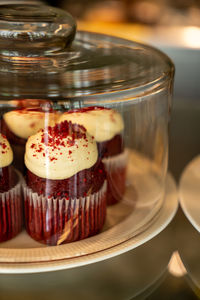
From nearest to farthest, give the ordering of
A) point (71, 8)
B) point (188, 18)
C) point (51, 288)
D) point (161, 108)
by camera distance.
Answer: point (51, 288) < point (161, 108) < point (188, 18) < point (71, 8)

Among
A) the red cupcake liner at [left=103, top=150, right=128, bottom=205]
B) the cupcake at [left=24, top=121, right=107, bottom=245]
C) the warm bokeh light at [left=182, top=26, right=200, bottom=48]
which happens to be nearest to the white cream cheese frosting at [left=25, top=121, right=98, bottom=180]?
the cupcake at [left=24, top=121, right=107, bottom=245]

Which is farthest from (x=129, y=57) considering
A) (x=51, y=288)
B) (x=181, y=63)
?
(x=181, y=63)

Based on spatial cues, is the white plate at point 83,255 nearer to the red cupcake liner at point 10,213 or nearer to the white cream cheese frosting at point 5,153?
the red cupcake liner at point 10,213

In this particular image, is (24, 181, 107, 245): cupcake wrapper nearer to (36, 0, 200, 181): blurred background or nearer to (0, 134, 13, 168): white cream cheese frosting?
Answer: (0, 134, 13, 168): white cream cheese frosting

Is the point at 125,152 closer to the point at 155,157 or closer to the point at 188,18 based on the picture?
the point at 155,157

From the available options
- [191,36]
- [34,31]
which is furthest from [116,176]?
[191,36]

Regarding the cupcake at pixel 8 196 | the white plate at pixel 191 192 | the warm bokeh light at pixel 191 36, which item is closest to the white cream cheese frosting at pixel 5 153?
the cupcake at pixel 8 196
